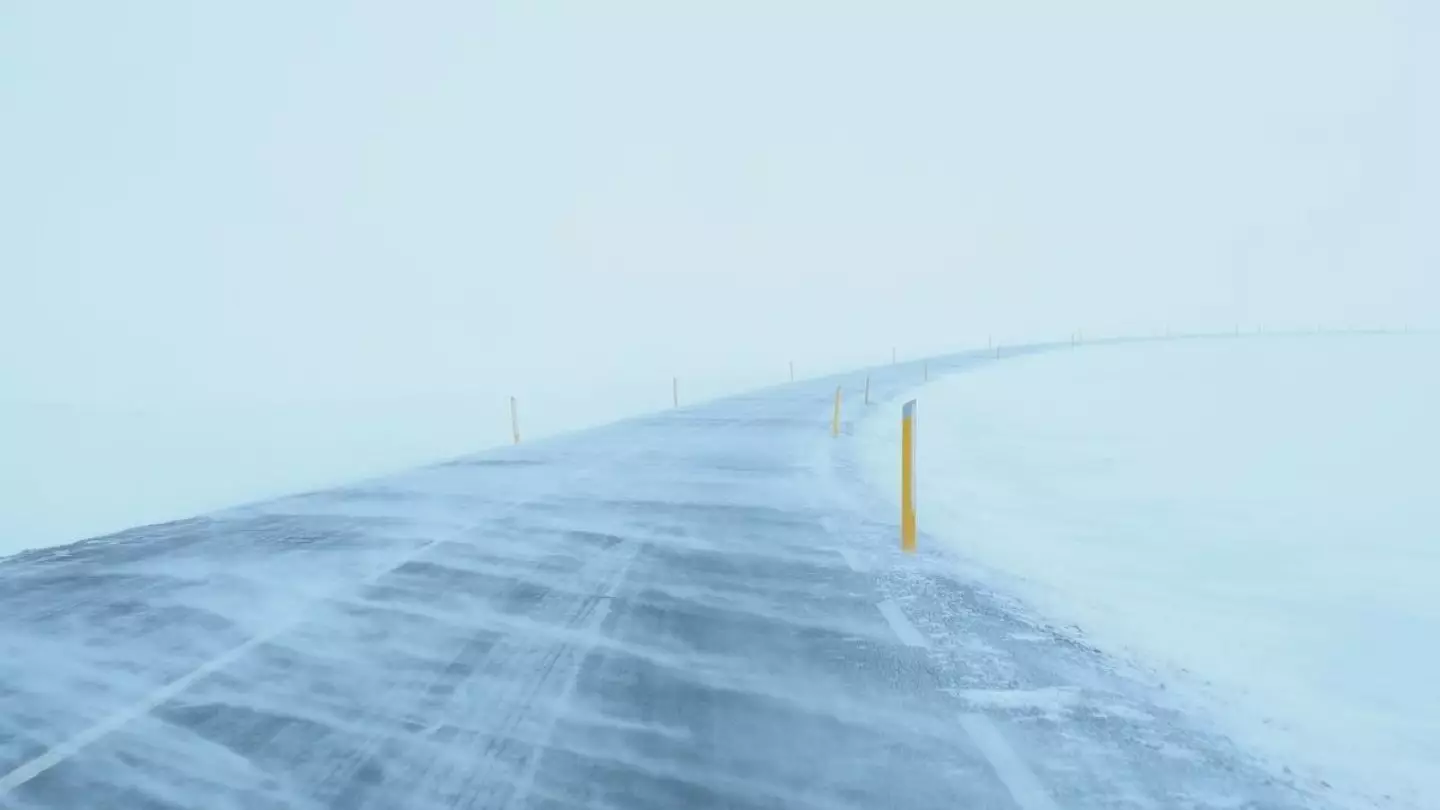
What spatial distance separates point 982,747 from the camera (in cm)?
383

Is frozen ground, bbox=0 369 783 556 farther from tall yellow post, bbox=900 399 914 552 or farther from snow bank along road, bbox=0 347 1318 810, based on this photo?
tall yellow post, bbox=900 399 914 552

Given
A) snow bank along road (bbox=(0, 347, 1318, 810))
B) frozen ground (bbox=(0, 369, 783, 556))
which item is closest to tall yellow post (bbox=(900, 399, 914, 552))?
snow bank along road (bbox=(0, 347, 1318, 810))

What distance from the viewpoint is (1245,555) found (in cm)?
728

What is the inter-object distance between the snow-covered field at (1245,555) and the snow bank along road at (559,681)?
43 cm

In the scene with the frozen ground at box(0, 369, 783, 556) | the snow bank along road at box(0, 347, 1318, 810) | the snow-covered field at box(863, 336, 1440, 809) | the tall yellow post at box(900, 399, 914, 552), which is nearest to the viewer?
the snow bank along road at box(0, 347, 1318, 810)

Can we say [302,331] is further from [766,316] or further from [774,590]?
[774,590]

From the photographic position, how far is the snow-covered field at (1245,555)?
13.7 feet

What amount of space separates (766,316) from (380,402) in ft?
275

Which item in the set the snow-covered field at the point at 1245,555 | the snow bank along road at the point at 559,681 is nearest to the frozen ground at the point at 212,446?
the snow bank along road at the point at 559,681

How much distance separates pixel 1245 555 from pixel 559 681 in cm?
607

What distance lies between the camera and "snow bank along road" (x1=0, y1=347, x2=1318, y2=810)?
11.7ft

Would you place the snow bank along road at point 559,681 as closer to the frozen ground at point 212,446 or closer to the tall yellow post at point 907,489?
the tall yellow post at point 907,489

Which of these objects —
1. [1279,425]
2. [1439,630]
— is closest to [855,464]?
[1439,630]

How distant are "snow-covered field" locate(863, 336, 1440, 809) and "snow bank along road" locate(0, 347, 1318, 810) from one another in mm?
429
